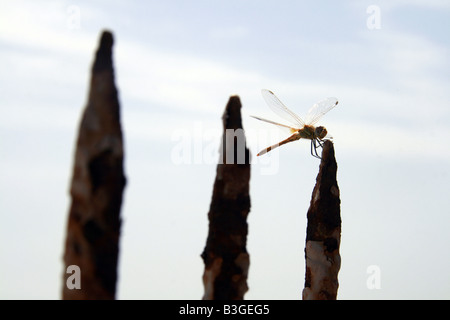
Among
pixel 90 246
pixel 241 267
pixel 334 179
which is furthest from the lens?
pixel 334 179

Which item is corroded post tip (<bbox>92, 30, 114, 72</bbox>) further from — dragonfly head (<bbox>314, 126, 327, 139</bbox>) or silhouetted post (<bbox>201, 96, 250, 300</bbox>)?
dragonfly head (<bbox>314, 126, 327, 139</bbox>)

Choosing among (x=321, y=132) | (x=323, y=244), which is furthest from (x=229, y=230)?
(x=321, y=132)

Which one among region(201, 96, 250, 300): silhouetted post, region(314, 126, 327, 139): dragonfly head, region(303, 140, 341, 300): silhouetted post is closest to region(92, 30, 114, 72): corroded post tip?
region(201, 96, 250, 300): silhouetted post

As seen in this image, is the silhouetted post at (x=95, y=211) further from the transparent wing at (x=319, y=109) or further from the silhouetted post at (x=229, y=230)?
the transparent wing at (x=319, y=109)

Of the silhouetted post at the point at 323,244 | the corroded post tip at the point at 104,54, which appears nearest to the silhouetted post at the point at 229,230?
the silhouetted post at the point at 323,244
